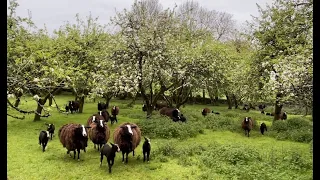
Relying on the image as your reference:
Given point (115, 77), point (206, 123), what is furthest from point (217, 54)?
point (115, 77)

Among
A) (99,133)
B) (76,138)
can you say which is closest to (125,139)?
(99,133)

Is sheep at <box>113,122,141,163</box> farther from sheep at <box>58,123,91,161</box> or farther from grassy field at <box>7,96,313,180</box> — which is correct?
sheep at <box>58,123,91,161</box>

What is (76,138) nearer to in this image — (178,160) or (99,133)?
(99,133)

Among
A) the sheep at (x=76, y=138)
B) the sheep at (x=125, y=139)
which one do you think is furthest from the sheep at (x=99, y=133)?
the sheep at (x=125, y=139)

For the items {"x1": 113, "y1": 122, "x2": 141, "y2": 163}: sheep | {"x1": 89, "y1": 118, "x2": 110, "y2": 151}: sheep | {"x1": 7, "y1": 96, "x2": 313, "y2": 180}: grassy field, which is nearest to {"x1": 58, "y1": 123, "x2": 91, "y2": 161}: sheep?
{"x1": 7, "y1": 96, "x2": 313, "y2": 180}: grassy field

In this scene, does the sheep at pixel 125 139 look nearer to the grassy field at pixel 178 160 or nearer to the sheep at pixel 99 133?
the grassy field at pixel 178 160

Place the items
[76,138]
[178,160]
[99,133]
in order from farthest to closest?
[99,133], [76,138], [178,160]

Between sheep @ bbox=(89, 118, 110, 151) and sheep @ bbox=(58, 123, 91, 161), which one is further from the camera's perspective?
sheep @ bbox=(89, 118, 110, 151)

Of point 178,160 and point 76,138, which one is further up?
point 76,138

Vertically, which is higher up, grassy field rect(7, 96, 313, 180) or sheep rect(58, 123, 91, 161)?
sheep rect(58, 123, 91, 161)

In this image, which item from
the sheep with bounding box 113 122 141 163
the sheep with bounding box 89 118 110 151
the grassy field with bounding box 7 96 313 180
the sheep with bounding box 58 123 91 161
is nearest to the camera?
the grassy field with bounding box 7 96 313 180

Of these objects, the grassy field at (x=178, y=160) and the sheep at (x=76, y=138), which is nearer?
the grassy field at (x=178, y=160)

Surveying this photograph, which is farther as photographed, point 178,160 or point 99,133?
point 99,133

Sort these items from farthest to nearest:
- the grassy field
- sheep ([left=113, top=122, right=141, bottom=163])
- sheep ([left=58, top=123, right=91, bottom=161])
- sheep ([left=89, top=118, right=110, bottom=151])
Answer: sheep ([left=89, top=118, right=110, bottom=151]) → sheep ([left=58, top=123, right=91, bottom=161]) → sheep ([left=113, top=122, right=141, bottom=163]) → the grassy field
